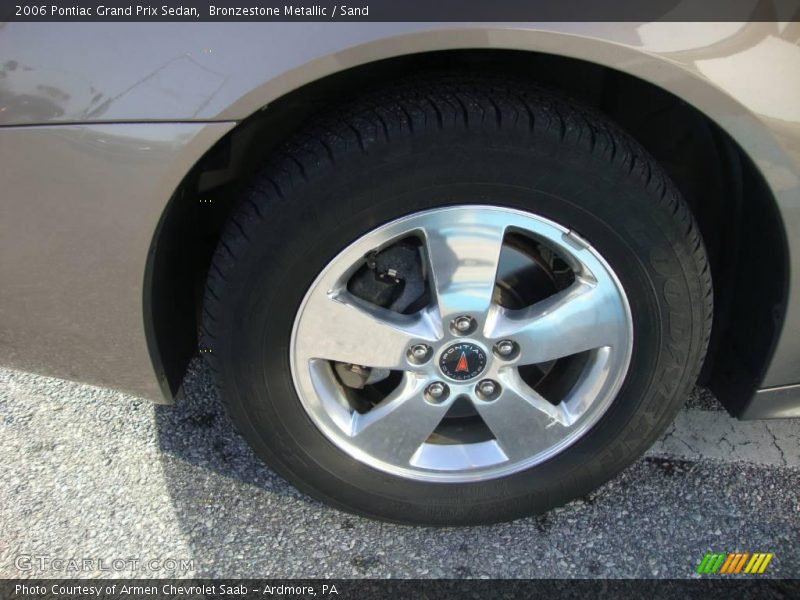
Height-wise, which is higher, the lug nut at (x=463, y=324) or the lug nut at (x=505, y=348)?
the lug nut at (x=463, y=324)

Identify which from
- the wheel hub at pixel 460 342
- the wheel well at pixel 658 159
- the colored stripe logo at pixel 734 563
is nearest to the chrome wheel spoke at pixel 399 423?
the wheel hub at pixel 460 342

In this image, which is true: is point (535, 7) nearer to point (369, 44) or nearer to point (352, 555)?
point (369, 44)

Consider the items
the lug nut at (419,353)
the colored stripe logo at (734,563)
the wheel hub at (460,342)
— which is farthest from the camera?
the colored stripe logo at (734,563)

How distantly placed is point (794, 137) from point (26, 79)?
145 centimetres

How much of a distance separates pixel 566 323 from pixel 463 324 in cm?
24

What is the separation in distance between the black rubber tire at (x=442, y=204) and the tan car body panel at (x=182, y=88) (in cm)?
16

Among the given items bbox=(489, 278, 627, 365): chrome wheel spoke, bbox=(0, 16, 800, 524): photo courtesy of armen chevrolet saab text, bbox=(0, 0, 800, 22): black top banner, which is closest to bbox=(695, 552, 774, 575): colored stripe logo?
bbox=(0, 16, 800, 524): photo courtesy of armen chevrolet saab text

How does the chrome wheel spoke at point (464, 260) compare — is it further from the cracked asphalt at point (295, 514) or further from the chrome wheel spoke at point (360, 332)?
the cracked asphalt at point (295, 514)

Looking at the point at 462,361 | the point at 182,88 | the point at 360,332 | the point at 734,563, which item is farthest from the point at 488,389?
the point at 182,88

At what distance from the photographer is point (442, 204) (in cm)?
151

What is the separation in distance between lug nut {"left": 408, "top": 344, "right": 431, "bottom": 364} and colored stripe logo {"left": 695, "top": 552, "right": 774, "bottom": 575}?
0.91m

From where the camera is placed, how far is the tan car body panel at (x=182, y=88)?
1.29 meters

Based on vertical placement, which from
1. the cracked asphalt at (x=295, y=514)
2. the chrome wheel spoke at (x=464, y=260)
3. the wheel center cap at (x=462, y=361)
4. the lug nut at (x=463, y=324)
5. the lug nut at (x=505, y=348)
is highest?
the chrome wheel spoke at (x=464, y=260)

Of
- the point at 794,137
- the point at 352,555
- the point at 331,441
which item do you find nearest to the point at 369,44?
the point at 794,137
